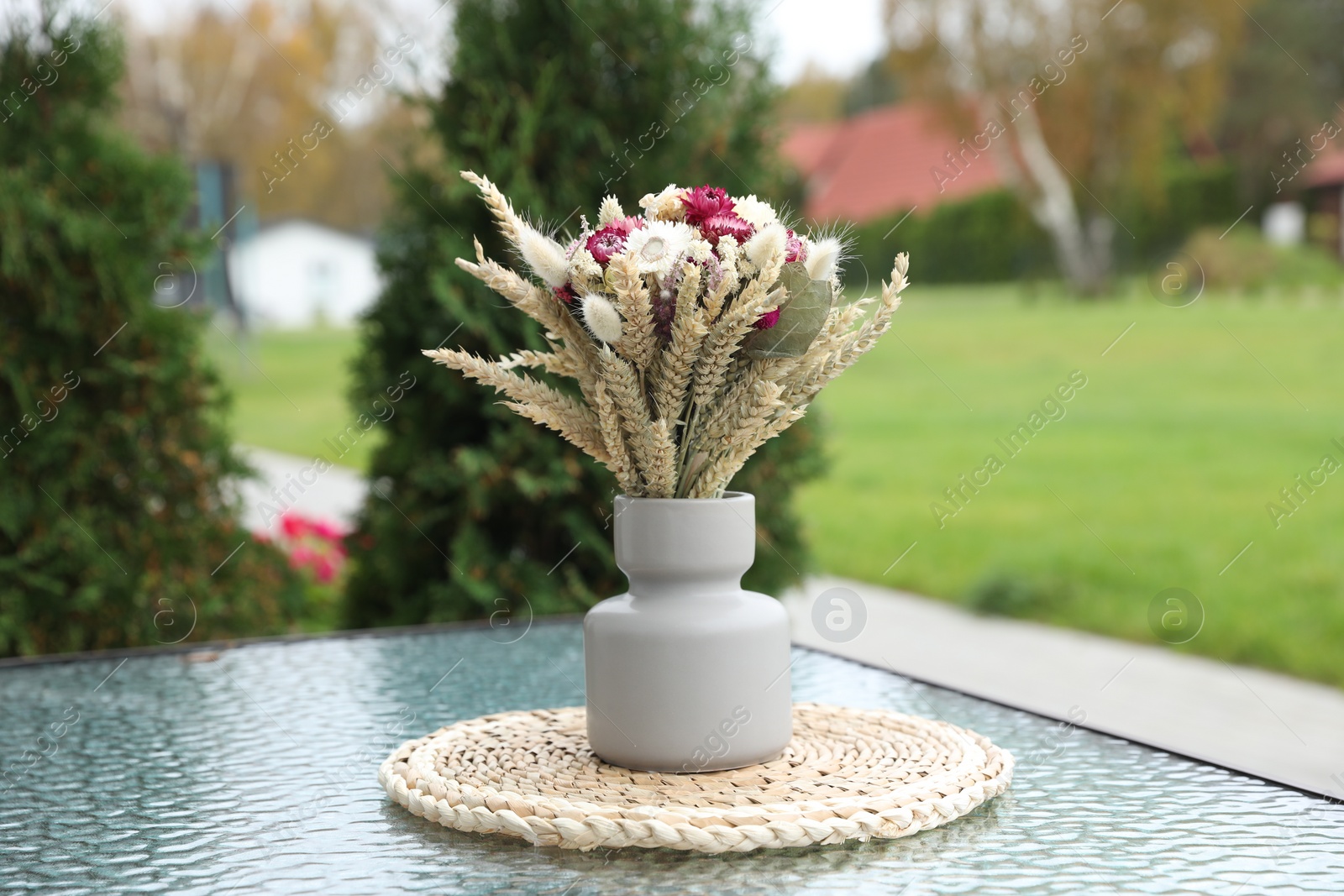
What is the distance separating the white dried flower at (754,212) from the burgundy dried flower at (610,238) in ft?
0.42

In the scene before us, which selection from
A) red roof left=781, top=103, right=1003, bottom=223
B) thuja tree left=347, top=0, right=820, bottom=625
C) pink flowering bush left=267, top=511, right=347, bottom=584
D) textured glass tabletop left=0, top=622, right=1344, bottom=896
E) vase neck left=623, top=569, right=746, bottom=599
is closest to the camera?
textured glass tabletop left=0, top=622, right=1344, bottom=896

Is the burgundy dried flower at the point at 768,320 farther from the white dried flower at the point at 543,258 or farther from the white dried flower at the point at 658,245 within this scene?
the white dried flower at the point at 543,258

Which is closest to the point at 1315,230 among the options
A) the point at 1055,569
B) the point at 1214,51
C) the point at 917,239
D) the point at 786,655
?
the point at 1214,51

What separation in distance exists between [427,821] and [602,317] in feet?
2.04

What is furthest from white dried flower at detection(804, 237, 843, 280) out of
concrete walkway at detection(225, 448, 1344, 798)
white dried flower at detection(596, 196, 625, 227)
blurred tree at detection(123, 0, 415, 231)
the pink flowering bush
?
blurred tree at detection(123, 0, 415, 231)

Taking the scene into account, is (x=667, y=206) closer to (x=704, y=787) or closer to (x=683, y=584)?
(x=683, y=584)

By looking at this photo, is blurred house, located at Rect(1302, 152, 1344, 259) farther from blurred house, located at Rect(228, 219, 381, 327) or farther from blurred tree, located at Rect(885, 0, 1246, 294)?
blurred house, located at Rect(228, 219, 381, 327)

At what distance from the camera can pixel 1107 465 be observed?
841 centimetres

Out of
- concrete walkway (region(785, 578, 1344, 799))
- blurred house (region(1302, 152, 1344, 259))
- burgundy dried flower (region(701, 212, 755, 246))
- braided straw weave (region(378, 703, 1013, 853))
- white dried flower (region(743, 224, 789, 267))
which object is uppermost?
blurred house (region(1302, 152, 1344, 259))

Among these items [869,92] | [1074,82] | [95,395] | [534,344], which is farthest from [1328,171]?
[95,395]

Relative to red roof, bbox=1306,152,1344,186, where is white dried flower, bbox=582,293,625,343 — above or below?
below

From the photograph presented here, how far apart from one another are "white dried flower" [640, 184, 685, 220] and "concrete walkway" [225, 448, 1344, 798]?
7.76 ft

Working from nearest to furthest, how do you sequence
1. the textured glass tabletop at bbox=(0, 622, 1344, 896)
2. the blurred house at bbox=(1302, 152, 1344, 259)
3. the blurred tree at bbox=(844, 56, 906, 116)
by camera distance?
the textured glass tabletop at bbox=(0, 622, 1344, 896), the blurred house at bbox=(1302, 152, 1344, 259), the blurred tree at bbox=(844, 56, 906, 116)

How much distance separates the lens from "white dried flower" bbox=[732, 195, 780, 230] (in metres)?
1.58
